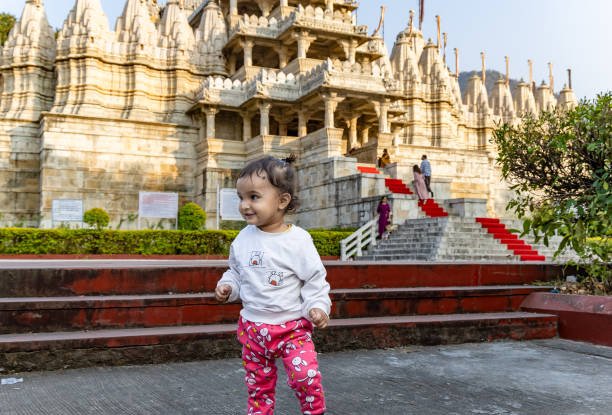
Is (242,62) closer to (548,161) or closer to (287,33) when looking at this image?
(287,33)

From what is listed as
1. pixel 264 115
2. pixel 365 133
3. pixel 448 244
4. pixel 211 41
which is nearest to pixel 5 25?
pixel 211 41

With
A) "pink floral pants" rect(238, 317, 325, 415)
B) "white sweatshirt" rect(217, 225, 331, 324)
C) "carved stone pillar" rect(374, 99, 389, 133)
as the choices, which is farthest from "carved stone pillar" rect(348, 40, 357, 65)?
"pink floral pants" rect(238, 317, 325, 415)

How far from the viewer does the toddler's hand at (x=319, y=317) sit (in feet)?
10.7

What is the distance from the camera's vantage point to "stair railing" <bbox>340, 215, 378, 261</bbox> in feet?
55.5

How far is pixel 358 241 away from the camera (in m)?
17.0

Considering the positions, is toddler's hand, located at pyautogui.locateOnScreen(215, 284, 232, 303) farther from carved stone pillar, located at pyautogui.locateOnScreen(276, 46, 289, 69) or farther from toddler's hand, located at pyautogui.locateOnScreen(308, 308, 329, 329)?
carved stone pillar, located at pyautogui.locateOnScreen(276, 46, 289, 69)

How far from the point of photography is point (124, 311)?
19.1 ft

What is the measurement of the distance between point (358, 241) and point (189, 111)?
14.7 m

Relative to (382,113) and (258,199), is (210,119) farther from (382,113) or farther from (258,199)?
(258,199)

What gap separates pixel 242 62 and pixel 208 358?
29444mm

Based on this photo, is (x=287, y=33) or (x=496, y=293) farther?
(x=287, y=33)

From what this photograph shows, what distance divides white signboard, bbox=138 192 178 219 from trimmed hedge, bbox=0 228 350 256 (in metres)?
2.81

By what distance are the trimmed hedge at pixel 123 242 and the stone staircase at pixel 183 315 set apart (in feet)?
31.1

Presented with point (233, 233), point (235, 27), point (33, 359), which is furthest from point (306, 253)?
point (235, 27)
